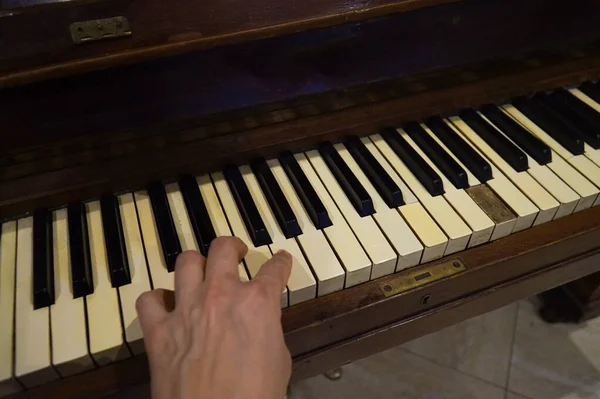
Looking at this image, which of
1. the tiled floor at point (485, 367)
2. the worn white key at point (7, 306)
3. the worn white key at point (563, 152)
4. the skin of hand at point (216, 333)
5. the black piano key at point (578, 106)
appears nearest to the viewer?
the skin of hand at point (216, 333)

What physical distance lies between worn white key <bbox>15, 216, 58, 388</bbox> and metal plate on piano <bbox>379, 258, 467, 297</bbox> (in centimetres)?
55

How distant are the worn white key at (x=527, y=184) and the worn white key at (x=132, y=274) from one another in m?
0.71

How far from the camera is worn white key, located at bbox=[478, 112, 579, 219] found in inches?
41.0

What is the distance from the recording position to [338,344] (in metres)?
1.01

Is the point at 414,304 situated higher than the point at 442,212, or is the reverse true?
the point at 442,212

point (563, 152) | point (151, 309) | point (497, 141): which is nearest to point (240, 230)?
point (151, 309)

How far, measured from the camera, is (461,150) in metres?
1.11

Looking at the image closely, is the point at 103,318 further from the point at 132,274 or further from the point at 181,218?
the point at 181,218

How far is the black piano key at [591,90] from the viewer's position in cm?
130

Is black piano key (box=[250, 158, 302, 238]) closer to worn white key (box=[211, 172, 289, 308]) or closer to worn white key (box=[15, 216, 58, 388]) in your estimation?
worn white key (box=[211, 172, 289, 308])

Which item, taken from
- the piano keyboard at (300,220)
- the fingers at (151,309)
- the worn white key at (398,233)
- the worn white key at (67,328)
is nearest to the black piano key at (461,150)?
the piano keyboard at (300,220)

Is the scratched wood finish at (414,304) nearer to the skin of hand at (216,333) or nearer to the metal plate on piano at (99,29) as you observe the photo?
the skin of hand at (216,333)

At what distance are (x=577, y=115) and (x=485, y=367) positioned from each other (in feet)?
2.77

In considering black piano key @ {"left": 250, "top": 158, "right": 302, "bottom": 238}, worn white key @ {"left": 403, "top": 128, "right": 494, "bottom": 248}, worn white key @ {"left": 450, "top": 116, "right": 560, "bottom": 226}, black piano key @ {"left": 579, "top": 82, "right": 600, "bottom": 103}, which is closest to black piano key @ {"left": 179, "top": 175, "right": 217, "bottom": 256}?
black piano key @ {"left": 250, "top": 158, "right": 302, "bottom": 238}
